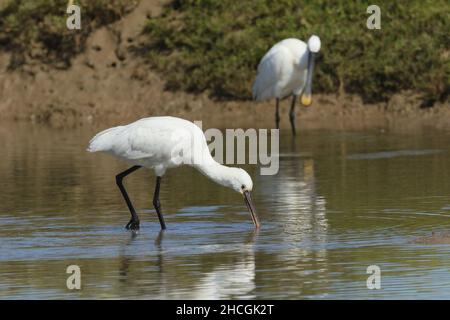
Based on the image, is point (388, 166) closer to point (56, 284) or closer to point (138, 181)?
point (138, 181)

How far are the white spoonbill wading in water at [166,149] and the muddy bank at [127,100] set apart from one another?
31.7 ft

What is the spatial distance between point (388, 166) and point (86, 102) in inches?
370

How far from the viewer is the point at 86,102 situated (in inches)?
970

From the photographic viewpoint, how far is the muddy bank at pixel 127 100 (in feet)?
75.4

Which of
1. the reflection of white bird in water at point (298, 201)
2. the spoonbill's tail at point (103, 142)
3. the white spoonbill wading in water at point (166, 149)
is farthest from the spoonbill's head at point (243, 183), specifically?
the spoonbill's tail at point (103, 142)

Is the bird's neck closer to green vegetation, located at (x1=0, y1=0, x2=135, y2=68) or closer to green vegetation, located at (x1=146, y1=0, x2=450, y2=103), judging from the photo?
green vegetation, located at (x1=146, y1=0, x2=450, y2=103)

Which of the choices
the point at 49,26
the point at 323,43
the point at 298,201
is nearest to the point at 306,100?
the point at 323,43

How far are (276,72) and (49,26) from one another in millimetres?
5713

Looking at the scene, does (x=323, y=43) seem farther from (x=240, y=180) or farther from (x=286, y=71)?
(x=240, y=180)

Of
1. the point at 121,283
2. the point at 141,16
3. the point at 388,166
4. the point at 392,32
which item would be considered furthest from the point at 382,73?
the point at 121,283

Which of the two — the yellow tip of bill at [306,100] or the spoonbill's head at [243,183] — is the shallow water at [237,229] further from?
the yellow tip of bill at [306,100]
